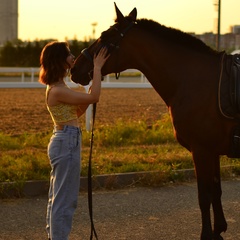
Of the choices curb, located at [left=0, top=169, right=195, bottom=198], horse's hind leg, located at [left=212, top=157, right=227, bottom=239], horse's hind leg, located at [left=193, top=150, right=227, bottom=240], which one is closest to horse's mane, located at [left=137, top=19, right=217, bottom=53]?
horse's hind leg, located at [left=193, top=150, right=227, bottom=240]

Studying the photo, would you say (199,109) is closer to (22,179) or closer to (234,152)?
(234,152)

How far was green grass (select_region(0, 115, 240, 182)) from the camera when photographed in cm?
705

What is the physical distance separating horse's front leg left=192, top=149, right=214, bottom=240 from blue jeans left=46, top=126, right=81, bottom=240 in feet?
3.72

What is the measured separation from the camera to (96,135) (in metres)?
9.33

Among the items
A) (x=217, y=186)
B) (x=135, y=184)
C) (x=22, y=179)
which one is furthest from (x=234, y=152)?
(x=22, y=179)

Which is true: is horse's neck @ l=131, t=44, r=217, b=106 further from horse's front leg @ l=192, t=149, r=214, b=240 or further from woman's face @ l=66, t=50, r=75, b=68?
woman's face @ l=66, t=50, r=75, b=68

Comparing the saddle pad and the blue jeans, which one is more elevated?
the saddle pad

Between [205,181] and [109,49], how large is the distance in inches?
59.0

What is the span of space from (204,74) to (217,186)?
3.74 feet

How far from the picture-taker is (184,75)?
4.82 meters

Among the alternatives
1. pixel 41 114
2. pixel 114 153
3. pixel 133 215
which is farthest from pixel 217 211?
pixel 41 114

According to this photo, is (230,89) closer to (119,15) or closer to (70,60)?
Result: (119,15)

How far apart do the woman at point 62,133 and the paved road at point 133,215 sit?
33.1 inches

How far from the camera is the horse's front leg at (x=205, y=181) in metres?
4.66
